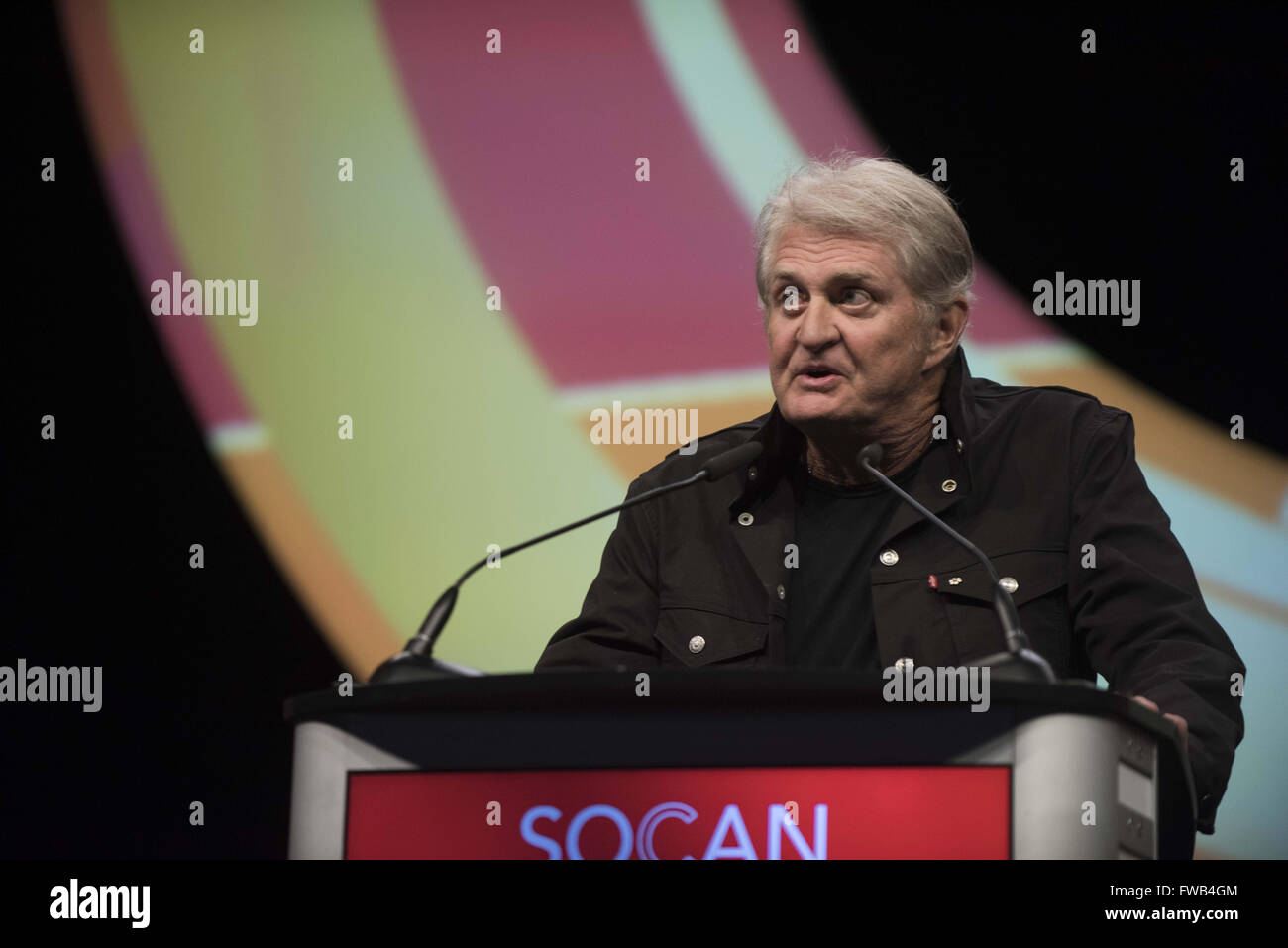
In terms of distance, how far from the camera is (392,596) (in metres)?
2.86

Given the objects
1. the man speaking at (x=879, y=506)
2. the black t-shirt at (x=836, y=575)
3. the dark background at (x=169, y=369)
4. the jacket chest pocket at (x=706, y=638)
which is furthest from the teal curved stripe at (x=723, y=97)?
the jacket chest pocket at (x=706, y=638)

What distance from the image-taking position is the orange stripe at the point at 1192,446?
2715mm

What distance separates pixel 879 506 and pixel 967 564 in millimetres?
202

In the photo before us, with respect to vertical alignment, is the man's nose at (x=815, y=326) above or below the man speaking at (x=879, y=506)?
above

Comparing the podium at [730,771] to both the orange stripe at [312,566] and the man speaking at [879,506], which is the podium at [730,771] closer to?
the man speaking at [879,506]

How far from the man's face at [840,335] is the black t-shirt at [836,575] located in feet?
0.42

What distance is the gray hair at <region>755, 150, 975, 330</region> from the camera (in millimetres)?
2328

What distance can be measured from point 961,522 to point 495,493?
0.97 meters

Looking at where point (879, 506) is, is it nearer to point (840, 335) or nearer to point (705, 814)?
point (840, 335)

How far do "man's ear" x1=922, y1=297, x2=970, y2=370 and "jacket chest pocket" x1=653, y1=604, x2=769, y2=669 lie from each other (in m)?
0.52

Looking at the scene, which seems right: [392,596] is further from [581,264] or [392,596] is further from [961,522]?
[961,522]

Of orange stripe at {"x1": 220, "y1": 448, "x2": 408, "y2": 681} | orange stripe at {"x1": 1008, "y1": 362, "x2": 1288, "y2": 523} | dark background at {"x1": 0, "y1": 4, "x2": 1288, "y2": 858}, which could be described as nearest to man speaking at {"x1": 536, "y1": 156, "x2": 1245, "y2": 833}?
orange stripe at {"x1": 1008, "y1": 362, "x2": 1288, "y2": 523}

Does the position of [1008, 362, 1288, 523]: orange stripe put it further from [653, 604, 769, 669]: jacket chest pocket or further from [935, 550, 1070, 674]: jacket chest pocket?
[653, 604, 769, 669]: jacket chest pocket
